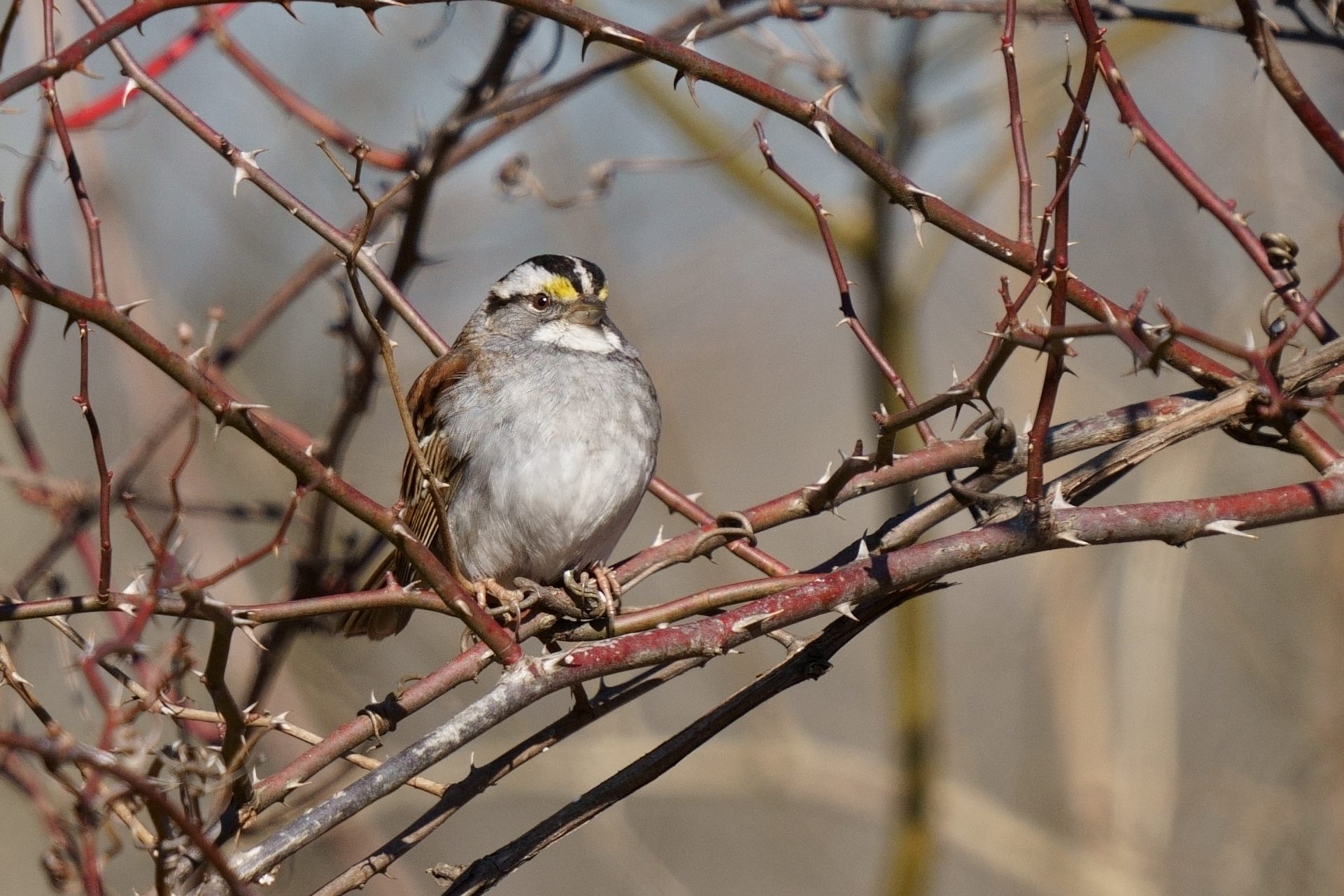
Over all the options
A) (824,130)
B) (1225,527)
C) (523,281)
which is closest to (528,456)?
(523,281)

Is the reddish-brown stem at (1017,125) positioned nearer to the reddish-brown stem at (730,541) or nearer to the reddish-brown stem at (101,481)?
the reddish-brown stem at (730,541)

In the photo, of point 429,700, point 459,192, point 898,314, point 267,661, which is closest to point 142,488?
point 267,661

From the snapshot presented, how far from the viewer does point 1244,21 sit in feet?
10.3

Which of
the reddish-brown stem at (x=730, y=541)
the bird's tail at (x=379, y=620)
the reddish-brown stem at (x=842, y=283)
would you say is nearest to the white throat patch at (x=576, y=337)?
the bird's tail at (x=379, y=620)

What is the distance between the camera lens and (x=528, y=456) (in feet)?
14.2

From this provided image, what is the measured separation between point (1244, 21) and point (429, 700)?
94.0 inches

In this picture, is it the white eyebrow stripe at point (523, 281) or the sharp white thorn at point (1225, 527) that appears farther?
the white eyebrow stripe at point (523, 281)

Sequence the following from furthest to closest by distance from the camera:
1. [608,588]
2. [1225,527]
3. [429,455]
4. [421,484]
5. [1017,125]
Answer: [429,455], [421,484], [608,588], [1017,125], [1225,527]

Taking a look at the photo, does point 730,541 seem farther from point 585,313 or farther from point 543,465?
point 585,313

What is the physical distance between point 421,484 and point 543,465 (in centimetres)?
44

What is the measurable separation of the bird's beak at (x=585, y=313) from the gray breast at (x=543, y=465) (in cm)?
32

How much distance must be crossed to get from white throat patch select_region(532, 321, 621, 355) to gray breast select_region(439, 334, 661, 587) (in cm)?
19

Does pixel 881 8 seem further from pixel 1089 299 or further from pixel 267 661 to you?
pixel 267 661

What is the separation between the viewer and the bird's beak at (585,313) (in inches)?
191
